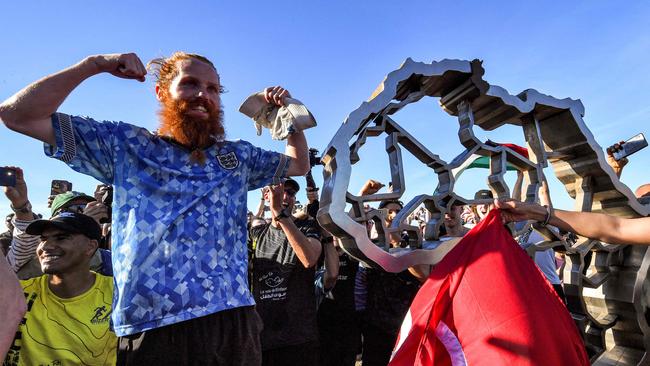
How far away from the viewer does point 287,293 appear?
298 centimetres

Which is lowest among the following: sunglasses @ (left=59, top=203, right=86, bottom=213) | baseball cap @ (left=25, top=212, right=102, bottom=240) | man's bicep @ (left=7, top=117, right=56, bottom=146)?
baseball cap @ (left=25, top=212, right=102, bottom=240)

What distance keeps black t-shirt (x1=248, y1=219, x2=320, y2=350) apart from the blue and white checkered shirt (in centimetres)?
141

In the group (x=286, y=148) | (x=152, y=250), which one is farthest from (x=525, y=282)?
(x=152, y=250)

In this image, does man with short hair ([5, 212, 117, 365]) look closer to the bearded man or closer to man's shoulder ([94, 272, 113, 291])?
man's shoulder ([94, 272, 113, 291])

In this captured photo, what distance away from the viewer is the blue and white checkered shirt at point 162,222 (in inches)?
54.6

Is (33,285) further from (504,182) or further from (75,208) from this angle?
(504,182)

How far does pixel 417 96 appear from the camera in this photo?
5.71ft

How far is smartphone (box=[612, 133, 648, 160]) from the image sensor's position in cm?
233

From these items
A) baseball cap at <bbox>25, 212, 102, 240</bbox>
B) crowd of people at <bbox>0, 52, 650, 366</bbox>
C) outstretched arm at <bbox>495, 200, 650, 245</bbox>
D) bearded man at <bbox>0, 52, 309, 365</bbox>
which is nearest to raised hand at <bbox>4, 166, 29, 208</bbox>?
crowd of people at <bbox>0, 52, 650, 366</bbox>

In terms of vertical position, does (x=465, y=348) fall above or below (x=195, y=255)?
below

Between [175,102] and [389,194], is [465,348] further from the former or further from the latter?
[175,102]

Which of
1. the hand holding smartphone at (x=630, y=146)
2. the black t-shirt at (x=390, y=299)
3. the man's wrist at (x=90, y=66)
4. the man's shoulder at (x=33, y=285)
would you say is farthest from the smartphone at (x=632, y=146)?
the man's shoulder at (x=33, y=285)

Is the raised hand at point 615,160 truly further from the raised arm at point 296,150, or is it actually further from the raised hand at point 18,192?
the raised hand at point 18,192

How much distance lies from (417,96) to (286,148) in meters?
0.60
